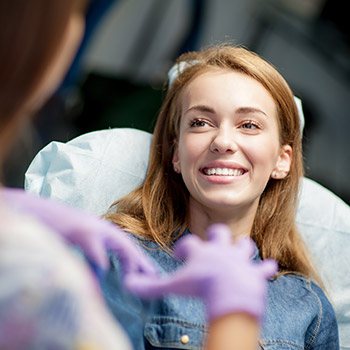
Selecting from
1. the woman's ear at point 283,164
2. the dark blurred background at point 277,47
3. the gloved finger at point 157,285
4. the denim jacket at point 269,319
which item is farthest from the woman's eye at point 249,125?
the dark blurred background at point 277,47

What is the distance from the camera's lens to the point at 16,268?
466mm

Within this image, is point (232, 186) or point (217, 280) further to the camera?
point (232, 186)

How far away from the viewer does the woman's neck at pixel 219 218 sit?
3.57ft

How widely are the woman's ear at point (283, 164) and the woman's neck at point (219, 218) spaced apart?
3.1 inches

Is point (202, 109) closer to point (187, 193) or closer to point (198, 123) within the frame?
point (198, 123)

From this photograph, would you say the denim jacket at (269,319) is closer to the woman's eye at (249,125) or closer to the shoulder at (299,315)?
the shoulder at (299,315)

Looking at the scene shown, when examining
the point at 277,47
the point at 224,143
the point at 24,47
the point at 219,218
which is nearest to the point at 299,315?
the point at 219,218

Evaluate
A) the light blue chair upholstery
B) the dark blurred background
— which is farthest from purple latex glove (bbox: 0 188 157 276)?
the dark blurred background

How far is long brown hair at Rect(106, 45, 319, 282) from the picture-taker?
3.61ft

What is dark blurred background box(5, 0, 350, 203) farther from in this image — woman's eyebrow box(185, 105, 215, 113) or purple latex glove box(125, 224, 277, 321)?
purple latex glove box(125, 224, 277, 321)

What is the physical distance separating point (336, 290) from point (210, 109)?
50 cm

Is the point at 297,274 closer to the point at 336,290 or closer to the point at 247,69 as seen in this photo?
the point at 336,290

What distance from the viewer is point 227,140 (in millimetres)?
1013

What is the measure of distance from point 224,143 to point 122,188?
0.28m
